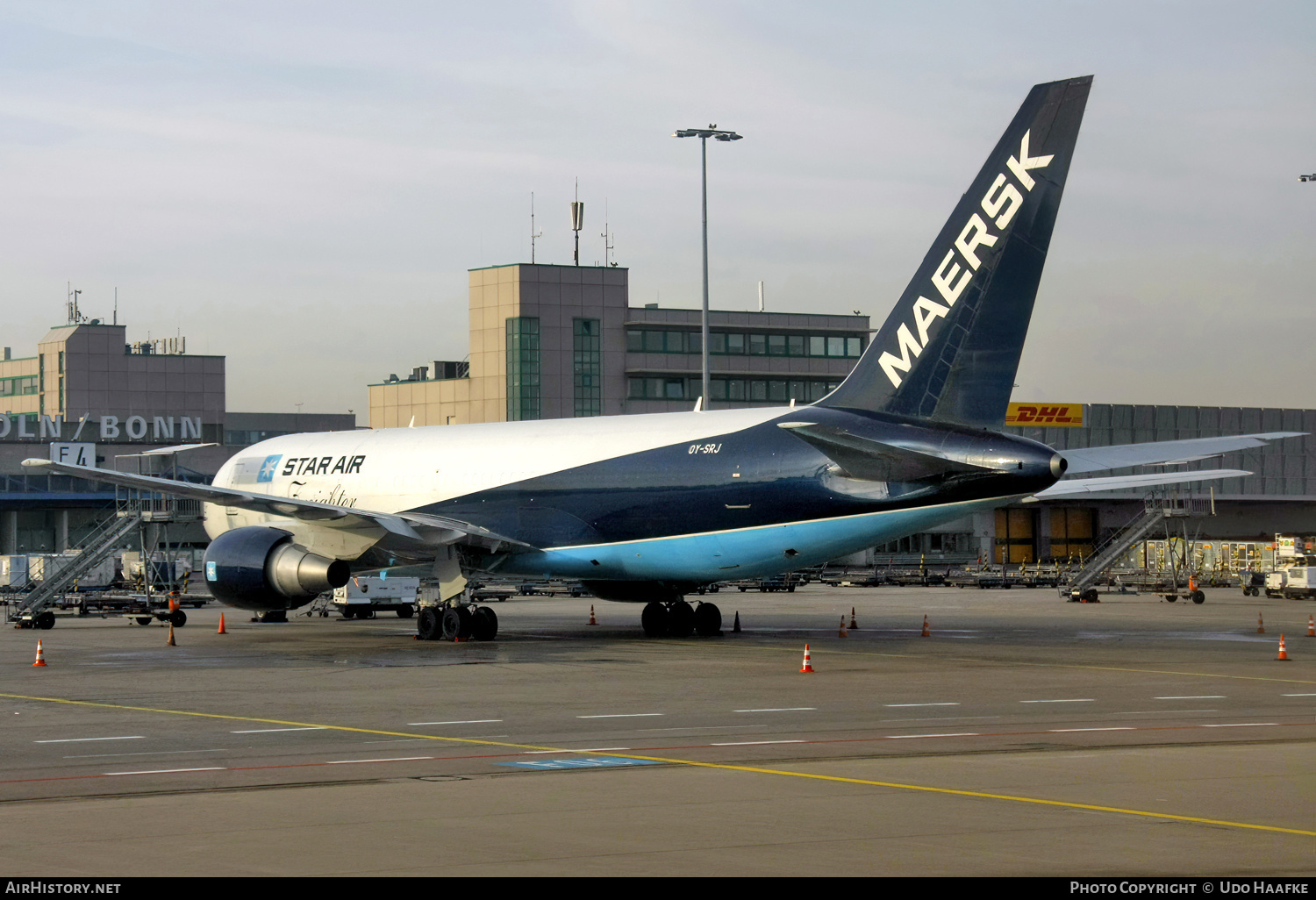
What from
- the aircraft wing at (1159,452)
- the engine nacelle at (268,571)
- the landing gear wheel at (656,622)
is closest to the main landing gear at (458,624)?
the engine nacelle at (268,571)

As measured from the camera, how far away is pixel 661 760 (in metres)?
14.9

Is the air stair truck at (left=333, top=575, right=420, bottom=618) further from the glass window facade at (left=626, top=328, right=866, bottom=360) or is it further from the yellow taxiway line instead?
the glass window facade at (left=626, top=328, right=866, bottom=360)

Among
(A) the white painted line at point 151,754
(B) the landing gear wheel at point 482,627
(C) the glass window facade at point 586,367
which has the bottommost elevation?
(A) the white painted line at point 151,754

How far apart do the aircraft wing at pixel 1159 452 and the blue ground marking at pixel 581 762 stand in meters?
14.5

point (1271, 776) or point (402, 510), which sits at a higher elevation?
point (402, 510)

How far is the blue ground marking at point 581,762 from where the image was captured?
14.5m

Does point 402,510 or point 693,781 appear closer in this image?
point 693,781

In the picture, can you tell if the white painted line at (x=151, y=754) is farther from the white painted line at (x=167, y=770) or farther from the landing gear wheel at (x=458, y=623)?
the landing gear wheel at (x=458, y=623)

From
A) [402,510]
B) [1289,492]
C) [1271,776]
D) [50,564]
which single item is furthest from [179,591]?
[1289,492]

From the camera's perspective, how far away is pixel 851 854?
9.91 metres

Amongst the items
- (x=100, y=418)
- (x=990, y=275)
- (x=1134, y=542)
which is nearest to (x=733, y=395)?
(x=100, y=418)

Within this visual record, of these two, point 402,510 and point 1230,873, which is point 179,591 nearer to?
point 402,510

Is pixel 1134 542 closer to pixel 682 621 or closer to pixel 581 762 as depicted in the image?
pixel 682 621

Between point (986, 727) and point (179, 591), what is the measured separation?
36017mm
